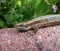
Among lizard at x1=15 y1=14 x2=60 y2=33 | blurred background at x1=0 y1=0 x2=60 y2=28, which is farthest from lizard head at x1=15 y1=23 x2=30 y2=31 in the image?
blurred background at x1=0 y1=0 x2=60 y2=28

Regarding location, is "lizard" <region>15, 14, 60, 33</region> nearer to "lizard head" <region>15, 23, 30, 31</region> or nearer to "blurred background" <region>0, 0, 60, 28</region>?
"lizard head" <region>15, 23, 30, 31</region>

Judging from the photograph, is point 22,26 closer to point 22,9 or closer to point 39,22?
point 39,22

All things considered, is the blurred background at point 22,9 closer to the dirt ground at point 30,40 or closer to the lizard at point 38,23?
the lizard at point 38,23

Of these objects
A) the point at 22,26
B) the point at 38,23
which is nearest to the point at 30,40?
the point at 22,26

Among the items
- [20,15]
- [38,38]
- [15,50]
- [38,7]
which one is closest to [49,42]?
[38,38]

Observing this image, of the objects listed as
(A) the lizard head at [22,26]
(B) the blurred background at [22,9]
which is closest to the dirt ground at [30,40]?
(A) the lizard head at [22,26]

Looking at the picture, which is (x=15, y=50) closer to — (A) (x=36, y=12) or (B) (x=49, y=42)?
(B) (x=49, y=42)
